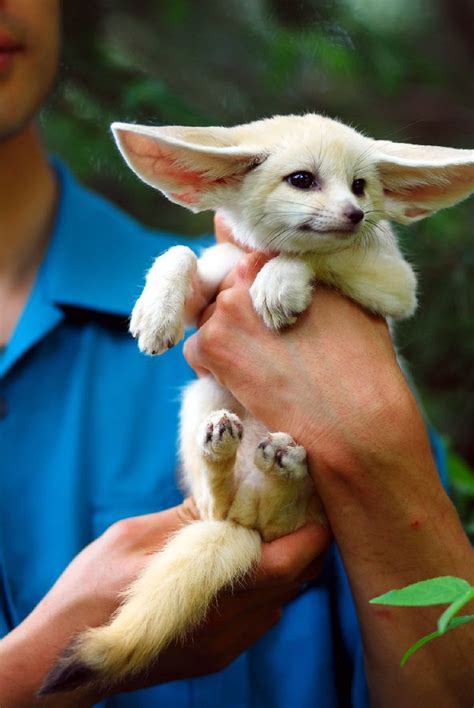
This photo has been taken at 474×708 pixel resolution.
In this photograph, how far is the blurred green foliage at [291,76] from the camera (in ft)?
5.57

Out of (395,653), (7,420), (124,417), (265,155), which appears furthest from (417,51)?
(395,653)

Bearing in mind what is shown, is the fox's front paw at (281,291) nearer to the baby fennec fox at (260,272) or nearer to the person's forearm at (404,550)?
the baby fennec fox at (260,272)

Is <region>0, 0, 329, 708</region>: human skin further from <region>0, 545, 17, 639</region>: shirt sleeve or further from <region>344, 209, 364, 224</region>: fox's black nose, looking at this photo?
<region>344, 209, 364, 224</region>: fox's black nose

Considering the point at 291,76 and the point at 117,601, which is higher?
the point at 291,76

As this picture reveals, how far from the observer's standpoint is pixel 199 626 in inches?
44.2

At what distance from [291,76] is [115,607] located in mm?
1039

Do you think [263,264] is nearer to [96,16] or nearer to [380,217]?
[380,217]

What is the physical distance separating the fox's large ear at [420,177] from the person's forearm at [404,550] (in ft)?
0.99

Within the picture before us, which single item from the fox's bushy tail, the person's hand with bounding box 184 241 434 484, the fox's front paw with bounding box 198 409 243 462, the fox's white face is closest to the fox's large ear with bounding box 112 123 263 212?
the fox's white face

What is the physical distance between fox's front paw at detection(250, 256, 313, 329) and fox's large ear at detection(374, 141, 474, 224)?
0.16 meters

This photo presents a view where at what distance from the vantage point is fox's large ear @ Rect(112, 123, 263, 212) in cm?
105

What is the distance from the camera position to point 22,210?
1.72 meters

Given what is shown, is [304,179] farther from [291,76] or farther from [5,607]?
[5,607]

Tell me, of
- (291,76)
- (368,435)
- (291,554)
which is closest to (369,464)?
(368,435)
